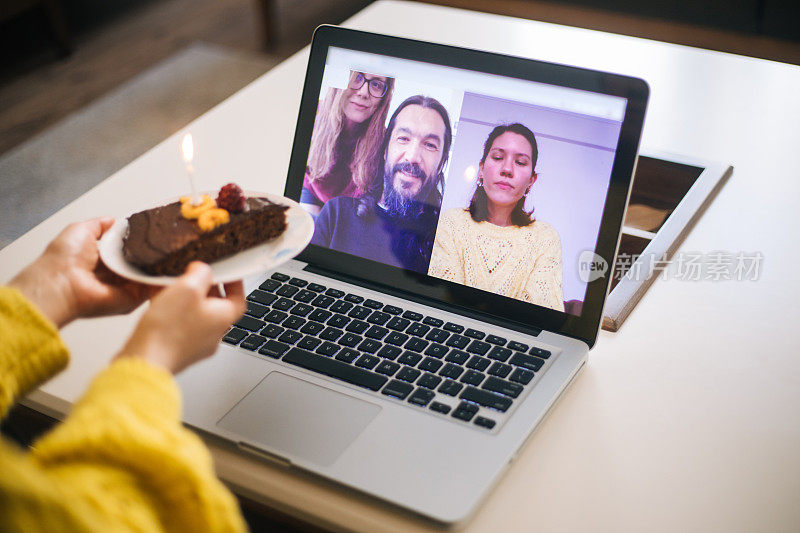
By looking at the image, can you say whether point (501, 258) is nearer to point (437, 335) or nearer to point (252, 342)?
point (437, 335)

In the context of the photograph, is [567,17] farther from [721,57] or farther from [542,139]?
[542,139]

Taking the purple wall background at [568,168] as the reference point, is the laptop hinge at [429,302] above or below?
below

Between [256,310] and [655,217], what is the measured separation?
69cm

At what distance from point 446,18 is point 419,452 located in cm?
121

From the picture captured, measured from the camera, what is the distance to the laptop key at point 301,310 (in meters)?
0.87

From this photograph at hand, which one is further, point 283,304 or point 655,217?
point 655,217

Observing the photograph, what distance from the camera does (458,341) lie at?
0.81 meters

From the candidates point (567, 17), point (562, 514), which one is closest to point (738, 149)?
point (562, 514)

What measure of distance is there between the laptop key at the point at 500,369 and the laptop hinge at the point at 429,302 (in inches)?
2.5

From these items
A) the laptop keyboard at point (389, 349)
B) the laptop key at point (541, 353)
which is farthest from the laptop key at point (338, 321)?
the laptop key at point (541, 353)

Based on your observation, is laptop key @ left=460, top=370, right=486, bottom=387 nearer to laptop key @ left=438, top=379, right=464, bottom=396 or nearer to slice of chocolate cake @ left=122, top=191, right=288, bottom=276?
laptop key @ left=438, top=379, right=464, bottom=396

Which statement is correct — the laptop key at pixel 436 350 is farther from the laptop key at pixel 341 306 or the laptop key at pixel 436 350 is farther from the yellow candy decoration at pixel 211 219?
the yellow candy decoration at pixel 211 219

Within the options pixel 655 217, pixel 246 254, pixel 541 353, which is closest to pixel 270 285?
pixel 246 254

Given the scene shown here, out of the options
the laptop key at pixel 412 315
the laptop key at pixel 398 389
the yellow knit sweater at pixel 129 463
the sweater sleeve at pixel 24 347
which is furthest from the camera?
the laptop key at pixel 412 315
